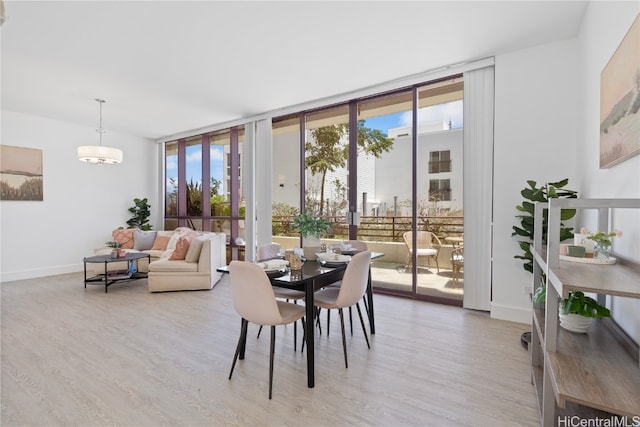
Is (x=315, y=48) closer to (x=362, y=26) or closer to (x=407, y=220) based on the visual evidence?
(x=362, y=26)

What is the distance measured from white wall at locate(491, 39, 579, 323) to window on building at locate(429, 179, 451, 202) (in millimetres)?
630

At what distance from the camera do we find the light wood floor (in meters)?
1.87

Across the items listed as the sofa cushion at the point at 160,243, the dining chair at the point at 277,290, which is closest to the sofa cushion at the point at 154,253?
the sofa cushion at the point at 160,243

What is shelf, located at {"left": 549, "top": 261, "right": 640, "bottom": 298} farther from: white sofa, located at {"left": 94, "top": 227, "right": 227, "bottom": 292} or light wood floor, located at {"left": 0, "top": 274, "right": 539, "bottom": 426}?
white sofa, located at {"left": 94, "top": 227, "right": 227, "bottom": 292}

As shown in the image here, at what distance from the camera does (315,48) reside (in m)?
3.28

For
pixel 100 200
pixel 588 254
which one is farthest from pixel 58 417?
pixel 100 200

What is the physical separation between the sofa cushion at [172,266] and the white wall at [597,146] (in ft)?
15.0

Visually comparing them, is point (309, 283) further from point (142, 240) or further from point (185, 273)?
point (142, 240)

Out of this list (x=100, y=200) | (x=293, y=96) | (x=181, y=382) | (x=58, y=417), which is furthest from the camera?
(x=100, y=200)

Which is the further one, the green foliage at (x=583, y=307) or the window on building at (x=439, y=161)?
the window on building at (x=439, y=161)

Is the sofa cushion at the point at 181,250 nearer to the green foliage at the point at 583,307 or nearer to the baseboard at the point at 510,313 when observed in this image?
the baseboard at the point at 510,313

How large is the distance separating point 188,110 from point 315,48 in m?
2.98

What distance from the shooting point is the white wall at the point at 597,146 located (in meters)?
1.66

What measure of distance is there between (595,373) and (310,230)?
2.02 m
